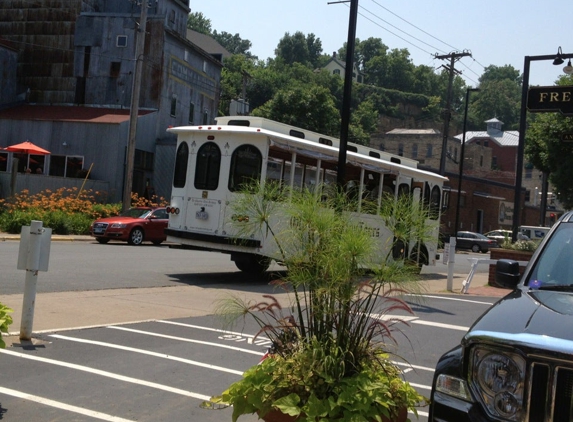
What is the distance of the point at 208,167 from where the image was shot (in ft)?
55.1

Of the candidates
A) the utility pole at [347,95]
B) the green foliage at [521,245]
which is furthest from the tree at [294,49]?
the utility pole at [347,95]

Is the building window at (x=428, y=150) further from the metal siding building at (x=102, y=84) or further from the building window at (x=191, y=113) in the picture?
A: the building window at (x=191, y=113)

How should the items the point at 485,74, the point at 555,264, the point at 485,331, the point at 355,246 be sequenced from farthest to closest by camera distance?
the point at 485,74 < the point at 555,264 < the point at 355,246 < the point at 485,331

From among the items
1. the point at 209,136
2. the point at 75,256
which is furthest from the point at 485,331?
the point at 75,256

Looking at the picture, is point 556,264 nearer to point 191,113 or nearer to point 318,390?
point 318,390

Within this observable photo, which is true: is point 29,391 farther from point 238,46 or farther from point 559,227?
point 238,46

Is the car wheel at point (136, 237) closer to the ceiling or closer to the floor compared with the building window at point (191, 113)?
closer to the floor

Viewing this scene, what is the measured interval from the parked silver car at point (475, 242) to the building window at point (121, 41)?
25475 millimetres

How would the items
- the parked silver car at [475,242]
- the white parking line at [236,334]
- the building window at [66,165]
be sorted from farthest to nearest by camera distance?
the parked silver car at [475,242], the building window at [66,165], the white parking line at [236,334]

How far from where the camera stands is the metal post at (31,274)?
807 centimetres

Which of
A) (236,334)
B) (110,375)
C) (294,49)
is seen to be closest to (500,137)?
(294,49)

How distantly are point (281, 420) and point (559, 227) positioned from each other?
2.73 meters

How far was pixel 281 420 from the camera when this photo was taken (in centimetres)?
428

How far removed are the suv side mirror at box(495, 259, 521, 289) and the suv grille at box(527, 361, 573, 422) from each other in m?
1.70
